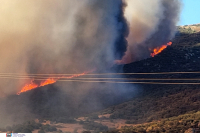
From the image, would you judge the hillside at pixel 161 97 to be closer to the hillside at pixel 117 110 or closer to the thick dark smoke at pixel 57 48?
the hillside at pixel 117 110

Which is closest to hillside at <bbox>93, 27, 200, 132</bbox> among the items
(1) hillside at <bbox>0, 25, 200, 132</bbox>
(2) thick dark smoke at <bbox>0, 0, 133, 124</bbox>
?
(1) hillside at <bbox>0, 25, 200, 132</bbox>

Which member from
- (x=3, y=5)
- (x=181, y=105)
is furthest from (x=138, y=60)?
(x=3, y=5)

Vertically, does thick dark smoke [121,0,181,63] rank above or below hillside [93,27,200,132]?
above

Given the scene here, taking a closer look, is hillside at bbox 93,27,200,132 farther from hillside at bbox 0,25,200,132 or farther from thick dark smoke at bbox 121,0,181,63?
thick dark smoke at bbox 121,0,181,63

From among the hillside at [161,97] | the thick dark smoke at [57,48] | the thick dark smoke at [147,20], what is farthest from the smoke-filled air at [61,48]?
the thick dark smoke at [147,20]

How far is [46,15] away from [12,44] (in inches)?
149

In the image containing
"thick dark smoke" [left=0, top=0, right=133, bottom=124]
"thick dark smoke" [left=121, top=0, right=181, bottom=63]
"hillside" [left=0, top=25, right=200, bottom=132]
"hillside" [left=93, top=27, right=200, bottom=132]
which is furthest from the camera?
"thick dark smoke" [left=121, top=0, right=181, bottom=63]

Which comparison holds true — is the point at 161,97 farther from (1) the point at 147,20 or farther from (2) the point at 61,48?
(1) the point at 147,20

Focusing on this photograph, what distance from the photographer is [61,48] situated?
2492cm

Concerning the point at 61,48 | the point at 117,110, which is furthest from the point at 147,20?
the point at 117,110

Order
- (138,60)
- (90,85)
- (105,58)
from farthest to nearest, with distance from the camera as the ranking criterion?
(138,60) → (105,58) → (90,85)

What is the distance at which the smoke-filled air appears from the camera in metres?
22.1

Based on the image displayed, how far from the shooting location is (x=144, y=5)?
37.5 m

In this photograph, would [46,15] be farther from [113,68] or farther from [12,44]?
[113,68]
